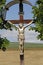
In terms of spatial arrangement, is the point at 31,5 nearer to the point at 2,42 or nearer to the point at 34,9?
the point at 34,9

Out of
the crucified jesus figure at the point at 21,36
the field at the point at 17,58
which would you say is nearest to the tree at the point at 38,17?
the crucified jesus figure at the point at 21,36

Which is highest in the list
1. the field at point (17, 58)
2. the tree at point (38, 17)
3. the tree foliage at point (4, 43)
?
the tree at point (38, 17)

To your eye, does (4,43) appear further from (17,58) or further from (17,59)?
(17,58)

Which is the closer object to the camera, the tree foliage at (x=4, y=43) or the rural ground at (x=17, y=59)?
the tree foliage at (x=4, y=43)

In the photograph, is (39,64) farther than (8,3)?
Yes

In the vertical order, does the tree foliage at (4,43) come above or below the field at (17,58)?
above

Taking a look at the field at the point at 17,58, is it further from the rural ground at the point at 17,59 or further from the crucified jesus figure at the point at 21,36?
the crucified jesus figure at the point at 21,36

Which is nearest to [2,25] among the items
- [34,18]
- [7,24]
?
[7,24]

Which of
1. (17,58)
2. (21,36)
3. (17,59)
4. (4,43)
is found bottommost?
(17,58)

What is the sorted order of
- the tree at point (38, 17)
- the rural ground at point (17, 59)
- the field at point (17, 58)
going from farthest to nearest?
the field at point (17, 58) < the rural ground at point (17, 59) < the tree at point (38, 17)

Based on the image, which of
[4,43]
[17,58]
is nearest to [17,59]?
[17,58]

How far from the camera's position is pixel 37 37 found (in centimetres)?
2242

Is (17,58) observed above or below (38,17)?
below

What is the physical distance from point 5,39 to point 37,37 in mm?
1868
